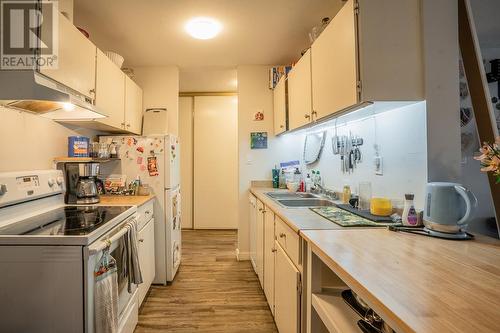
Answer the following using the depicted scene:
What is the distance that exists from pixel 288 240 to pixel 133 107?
2309 millimetres

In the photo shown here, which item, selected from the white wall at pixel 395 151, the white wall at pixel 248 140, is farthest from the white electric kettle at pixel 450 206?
the white wall at pixel 248 140

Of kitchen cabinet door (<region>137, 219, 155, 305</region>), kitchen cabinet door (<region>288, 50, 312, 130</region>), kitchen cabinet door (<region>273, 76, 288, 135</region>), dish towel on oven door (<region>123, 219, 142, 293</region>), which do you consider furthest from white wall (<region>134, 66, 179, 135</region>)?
dish towel on oven door (<region>123, 219, 142, 293</region>)

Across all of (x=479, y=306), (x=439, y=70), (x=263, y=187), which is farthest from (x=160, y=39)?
(x=479, y=306)

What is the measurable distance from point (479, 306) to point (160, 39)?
9.43 ft

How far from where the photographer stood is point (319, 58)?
1802 millimetres

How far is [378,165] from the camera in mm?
1680

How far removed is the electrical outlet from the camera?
5.42 feet

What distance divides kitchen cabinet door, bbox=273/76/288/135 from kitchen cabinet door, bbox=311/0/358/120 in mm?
871

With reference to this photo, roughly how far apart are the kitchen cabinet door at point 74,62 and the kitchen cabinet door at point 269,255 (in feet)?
5.30

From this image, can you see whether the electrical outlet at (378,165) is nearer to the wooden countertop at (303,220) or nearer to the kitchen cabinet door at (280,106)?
the wooden countertop at (303,220)

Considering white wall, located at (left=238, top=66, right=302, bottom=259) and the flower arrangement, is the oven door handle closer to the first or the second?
the flower arrangement

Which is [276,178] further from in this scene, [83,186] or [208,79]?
[83,186]

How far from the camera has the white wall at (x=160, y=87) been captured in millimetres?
3246

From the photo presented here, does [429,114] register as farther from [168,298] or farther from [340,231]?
[168,298]
